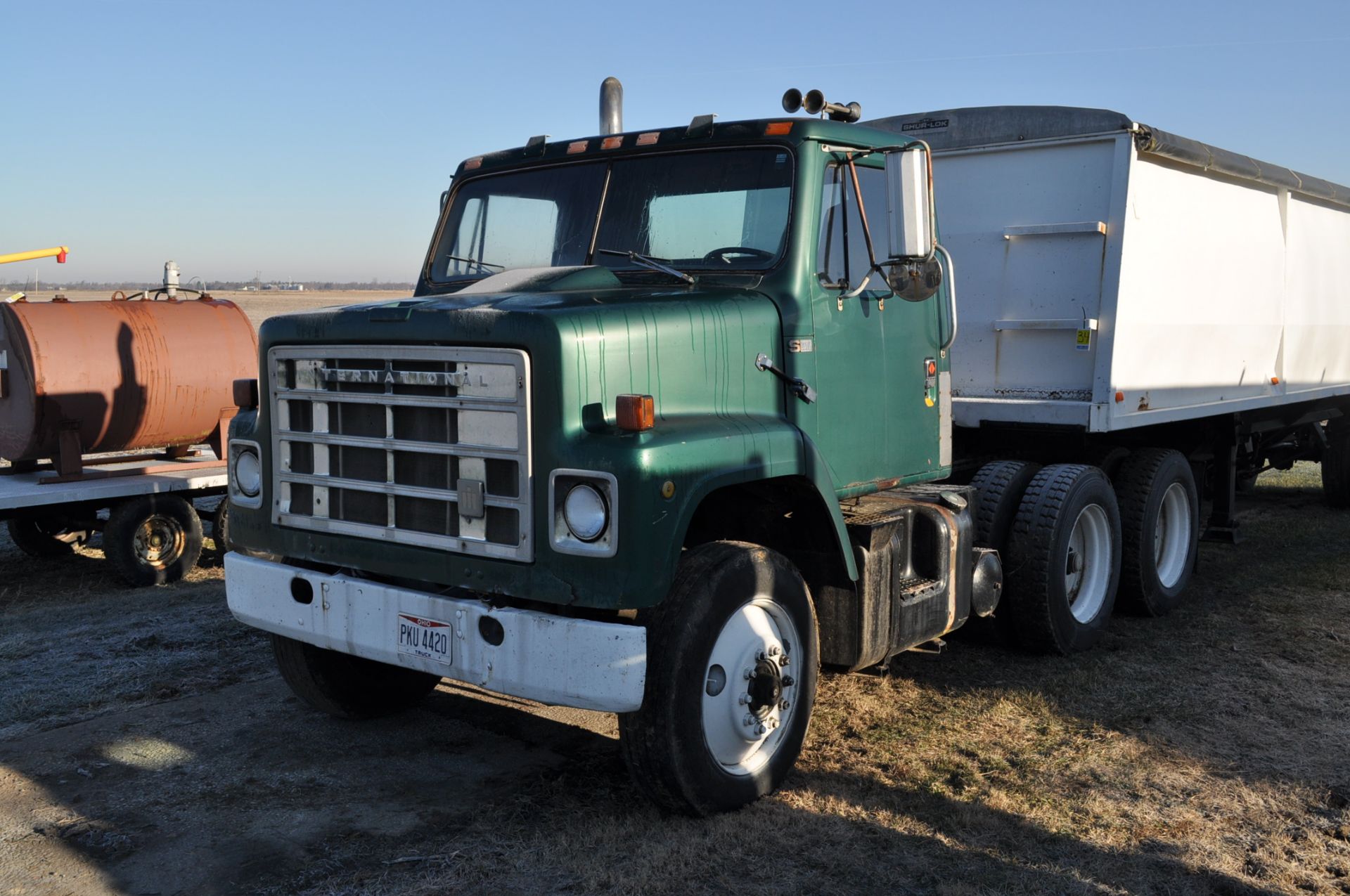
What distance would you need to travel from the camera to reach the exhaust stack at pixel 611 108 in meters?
5.99

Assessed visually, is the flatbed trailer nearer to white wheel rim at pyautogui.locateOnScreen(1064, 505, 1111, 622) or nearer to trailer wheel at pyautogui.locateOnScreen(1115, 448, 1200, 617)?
white wheel rim at pyautogui.locateOnScreen(1064, 505, 1111, 622)

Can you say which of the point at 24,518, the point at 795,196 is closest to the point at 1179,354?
the point at 795,196

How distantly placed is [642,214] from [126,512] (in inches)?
206

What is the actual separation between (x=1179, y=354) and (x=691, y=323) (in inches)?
188

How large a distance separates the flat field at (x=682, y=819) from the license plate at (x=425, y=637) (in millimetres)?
687

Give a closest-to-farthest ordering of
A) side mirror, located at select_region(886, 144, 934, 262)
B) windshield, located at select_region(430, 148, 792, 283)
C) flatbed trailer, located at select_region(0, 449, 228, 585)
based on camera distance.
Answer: side mirror, located at select_region(886, 144, 934, 262) < windshield, located at select_region(430, 148, 792, 283) < flatbed trailer, located at select_region(0, 449, 228, 585)

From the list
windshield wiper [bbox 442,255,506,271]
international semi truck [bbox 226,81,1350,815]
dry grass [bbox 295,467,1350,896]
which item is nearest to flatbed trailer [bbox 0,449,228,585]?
windshield wiper [bbox 442,255,506,271]

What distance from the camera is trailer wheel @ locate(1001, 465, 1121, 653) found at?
6844 millimetres

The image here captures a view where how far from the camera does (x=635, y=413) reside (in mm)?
4117

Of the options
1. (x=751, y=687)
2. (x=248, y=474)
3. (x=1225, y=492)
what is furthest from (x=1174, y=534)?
(x=248, y=474)

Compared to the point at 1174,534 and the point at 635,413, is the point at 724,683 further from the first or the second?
the point at 1174,534

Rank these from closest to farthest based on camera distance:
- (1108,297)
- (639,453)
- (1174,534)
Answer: (639,453)
(1108,297)
(1174,534)

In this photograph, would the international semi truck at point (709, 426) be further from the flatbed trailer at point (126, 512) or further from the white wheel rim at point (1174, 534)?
the flatbed trailer at point (126, 512)

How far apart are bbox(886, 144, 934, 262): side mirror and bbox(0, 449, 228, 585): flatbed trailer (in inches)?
215
